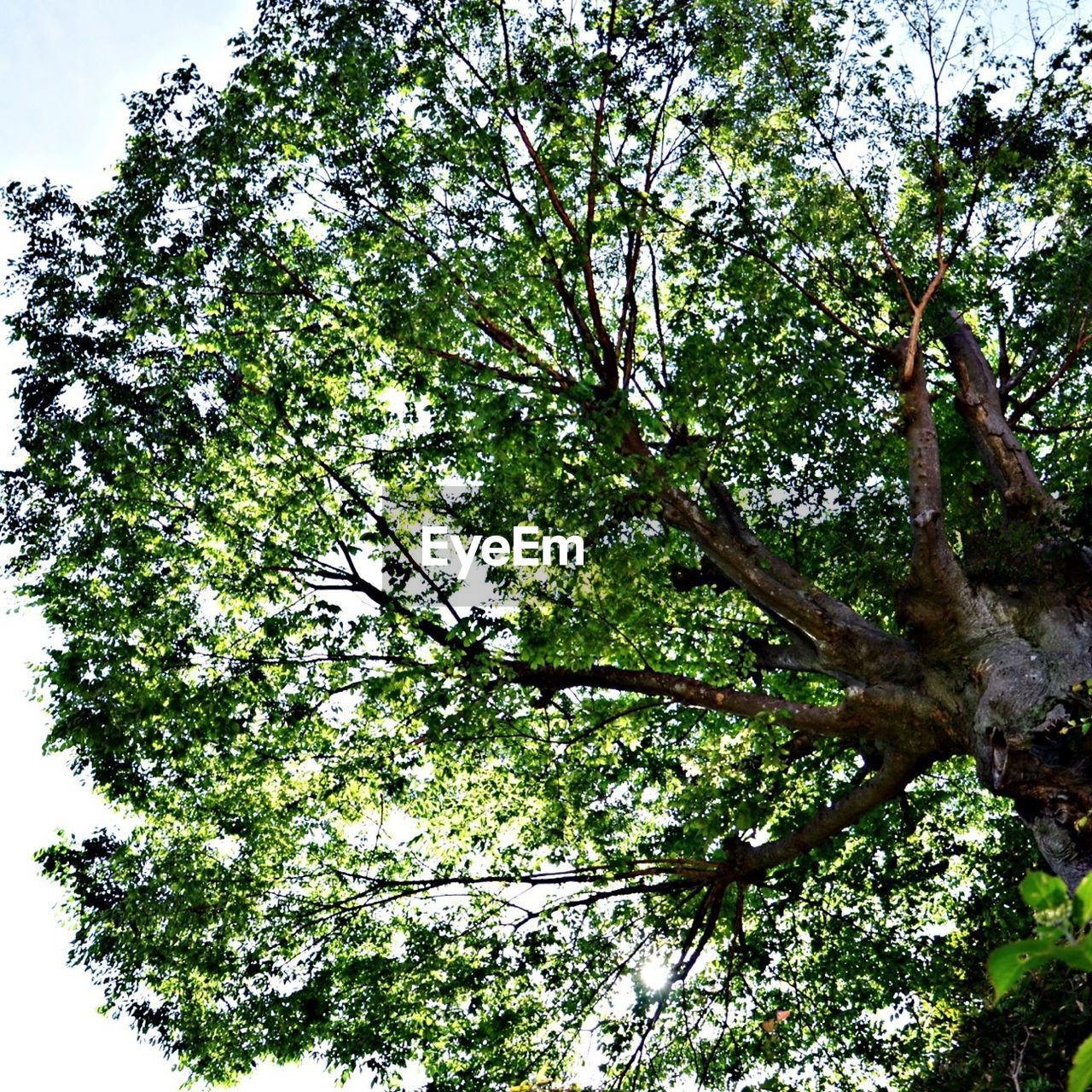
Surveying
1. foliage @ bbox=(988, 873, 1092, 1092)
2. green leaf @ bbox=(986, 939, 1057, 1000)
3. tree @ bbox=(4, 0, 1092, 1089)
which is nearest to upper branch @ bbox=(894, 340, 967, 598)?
tree @ bbox=(4, 0, 1092, 1089)

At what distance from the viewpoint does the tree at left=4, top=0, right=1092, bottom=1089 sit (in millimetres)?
8812

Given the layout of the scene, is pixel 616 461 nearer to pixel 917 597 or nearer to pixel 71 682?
pixel 917 597

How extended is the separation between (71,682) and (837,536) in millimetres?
7863

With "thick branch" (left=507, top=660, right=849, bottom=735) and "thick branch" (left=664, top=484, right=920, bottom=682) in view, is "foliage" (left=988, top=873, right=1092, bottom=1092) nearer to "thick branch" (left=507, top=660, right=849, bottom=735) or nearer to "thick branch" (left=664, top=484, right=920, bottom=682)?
"thick branch" (left=507, top=660, right=849, bottom=735)

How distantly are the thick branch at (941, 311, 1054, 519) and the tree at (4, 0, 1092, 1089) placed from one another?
1.9 inches

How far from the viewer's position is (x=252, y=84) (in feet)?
34.2

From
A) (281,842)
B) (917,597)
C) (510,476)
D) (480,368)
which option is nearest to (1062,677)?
(917,597)

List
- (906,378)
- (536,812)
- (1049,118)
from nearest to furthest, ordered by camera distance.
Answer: (906,378) < (1049,118) < (536,812)

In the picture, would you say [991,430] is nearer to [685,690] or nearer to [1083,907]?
[685,690]

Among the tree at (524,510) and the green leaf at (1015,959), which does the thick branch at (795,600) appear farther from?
the green leaf at (1015,959)

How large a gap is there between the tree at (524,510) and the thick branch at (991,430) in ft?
0.16

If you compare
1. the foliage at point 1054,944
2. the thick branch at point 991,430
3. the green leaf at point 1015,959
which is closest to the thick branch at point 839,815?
the thick branch at point 991,430

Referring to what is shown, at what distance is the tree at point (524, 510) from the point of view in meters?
8.81

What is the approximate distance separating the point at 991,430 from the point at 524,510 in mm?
5003
